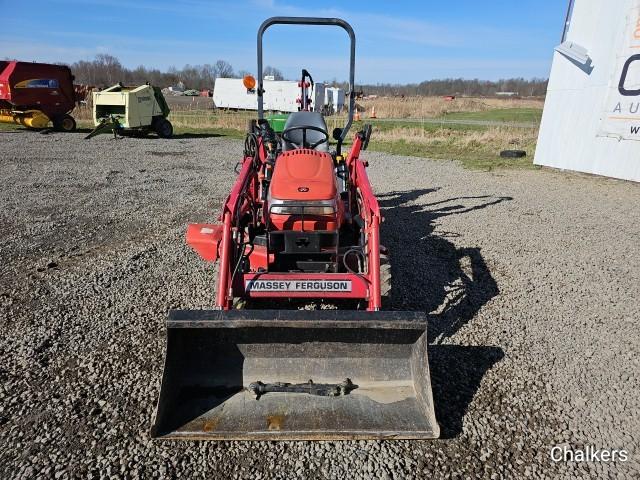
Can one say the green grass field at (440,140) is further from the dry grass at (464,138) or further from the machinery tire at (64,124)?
the machinery tire at (64,124)

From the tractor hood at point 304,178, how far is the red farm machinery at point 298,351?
1cm

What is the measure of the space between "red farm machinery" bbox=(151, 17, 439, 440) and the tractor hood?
1 cm

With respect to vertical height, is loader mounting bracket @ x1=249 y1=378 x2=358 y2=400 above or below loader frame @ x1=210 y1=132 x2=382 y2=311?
below

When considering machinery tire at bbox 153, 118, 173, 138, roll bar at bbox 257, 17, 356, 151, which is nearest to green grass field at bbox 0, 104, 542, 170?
machinery tire at bbox 153, 118, 173, 138

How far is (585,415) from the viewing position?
2908 millimetres

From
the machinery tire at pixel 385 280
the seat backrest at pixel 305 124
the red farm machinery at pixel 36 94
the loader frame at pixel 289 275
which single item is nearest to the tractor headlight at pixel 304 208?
the loader frame at pixel 289 275

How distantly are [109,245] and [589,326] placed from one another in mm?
5447

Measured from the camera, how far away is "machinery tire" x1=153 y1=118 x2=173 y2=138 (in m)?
17.7

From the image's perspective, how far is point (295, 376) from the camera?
9.51 ft

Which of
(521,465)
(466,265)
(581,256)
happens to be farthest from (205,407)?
(581,256)

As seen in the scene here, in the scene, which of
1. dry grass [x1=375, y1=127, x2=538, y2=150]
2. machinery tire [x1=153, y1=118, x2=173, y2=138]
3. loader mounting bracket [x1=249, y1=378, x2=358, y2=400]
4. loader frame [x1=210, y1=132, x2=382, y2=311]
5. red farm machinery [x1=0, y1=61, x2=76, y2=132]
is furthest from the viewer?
machinery tire [x1=153, y1=118, x2=173, y2=138]

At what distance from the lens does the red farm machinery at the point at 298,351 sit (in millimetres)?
2572

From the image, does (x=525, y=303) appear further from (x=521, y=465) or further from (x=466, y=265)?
(x=521, y=465)

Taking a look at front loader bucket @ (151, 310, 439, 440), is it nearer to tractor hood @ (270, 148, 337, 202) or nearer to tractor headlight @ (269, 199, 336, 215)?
tractor headlight @ (269, 199, 336, 215)
